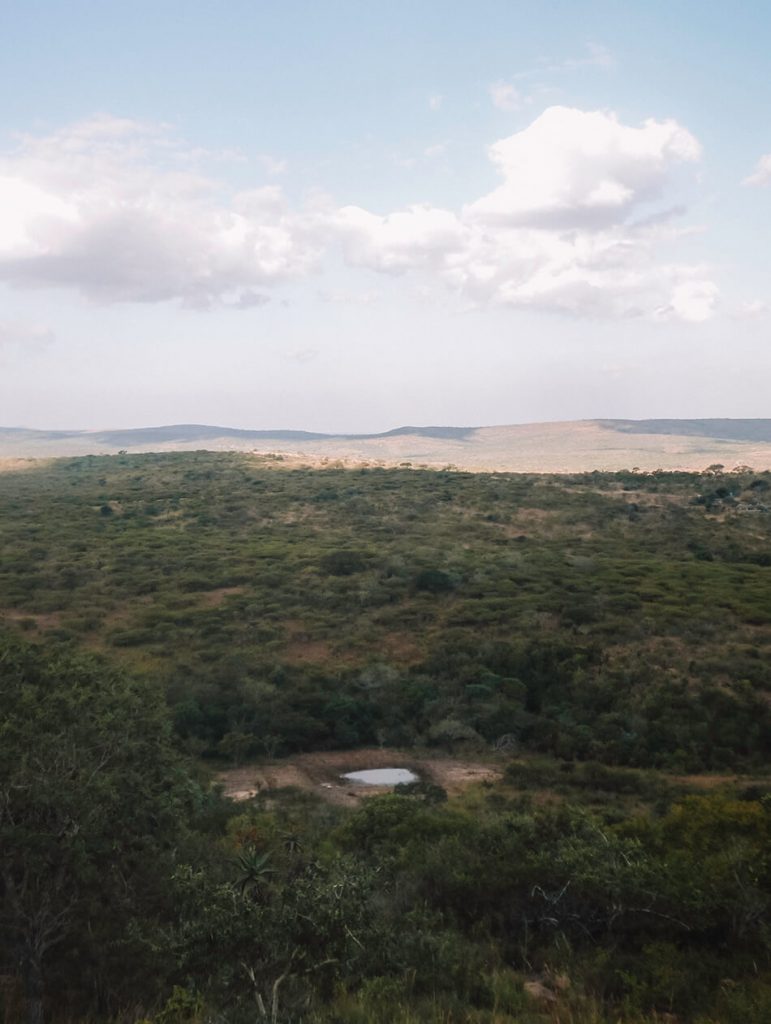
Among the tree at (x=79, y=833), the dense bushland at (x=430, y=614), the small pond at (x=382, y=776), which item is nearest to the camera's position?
the tree at (x=79, y=833)

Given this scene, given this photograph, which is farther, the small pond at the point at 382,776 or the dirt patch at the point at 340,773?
the small pond at the point at 382,776

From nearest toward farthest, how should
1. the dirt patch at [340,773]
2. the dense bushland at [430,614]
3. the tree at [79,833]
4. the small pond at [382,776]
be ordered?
the tree at [79,833] → the dirt patch at [340,773] → the small pond at [382,776] → the dense bushland at [430,614]

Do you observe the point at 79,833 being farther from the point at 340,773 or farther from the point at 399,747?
the point at 399,747

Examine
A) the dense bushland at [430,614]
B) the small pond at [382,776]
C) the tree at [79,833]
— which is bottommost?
the small pond at [382,776]

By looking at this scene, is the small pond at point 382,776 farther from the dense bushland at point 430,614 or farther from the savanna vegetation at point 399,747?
the dense bushland at point 430,614

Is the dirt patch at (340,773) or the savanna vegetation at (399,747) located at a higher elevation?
the savanna vegetation at (399,747)

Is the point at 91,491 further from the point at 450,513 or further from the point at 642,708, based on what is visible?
the point at 642,708

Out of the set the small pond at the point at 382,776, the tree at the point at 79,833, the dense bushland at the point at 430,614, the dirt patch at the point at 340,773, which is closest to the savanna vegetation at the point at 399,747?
the tree at the point at 79,833
